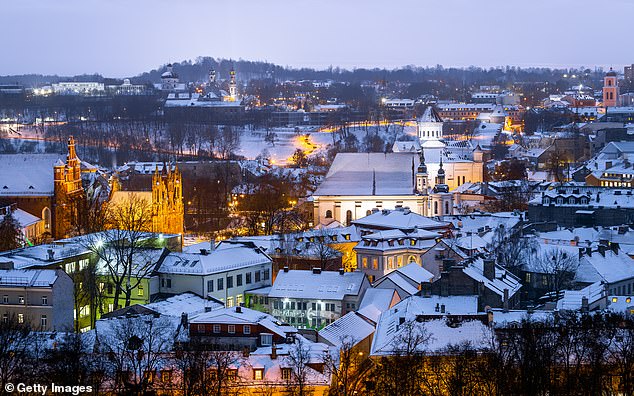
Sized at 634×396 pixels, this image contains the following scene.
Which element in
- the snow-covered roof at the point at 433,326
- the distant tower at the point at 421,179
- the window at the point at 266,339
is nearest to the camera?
the snow-covered roof at the point at 433,326

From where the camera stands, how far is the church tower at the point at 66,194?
66.1 metres

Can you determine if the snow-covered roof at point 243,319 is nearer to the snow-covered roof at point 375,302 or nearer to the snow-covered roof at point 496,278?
the snow-covered roof at point 375,302

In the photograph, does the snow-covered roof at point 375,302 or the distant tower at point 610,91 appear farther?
the distant tower at point 610,91

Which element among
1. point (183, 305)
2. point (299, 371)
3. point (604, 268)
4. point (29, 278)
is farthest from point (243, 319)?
point (604, 268)

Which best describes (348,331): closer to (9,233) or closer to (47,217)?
(9,233)

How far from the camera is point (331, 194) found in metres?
68.7

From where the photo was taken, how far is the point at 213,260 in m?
46.7

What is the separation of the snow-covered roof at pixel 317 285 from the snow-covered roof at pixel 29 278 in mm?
7369

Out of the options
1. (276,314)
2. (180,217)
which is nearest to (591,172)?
(180,217)

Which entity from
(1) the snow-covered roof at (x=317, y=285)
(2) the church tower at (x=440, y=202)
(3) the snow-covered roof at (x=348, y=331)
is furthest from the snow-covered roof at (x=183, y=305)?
(2) the church tower at (x=440, y=202)

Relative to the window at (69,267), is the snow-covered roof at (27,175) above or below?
above

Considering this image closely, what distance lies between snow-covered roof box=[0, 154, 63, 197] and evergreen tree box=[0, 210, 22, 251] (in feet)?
16.5

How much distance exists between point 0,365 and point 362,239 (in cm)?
2356

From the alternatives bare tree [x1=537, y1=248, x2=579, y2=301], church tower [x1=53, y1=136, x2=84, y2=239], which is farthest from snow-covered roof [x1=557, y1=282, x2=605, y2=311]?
church tower [x1=53, y1=136, x2=84, y2=239]
